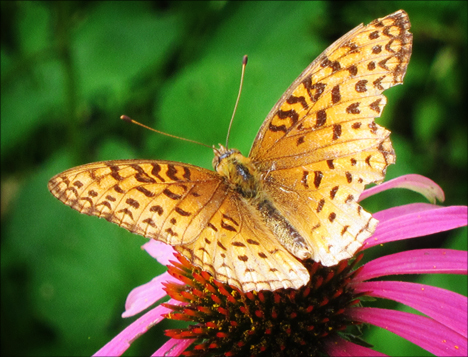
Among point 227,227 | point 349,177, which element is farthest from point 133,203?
point 349,177

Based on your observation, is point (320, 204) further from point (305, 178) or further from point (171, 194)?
point (171, 194)

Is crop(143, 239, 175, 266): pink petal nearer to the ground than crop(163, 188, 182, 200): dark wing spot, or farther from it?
nearer to the ground

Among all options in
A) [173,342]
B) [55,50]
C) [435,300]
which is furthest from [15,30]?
[435,300]

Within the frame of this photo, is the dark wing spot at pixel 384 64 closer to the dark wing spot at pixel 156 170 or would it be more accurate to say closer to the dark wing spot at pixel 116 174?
the dark wing spot at pixel 156 170

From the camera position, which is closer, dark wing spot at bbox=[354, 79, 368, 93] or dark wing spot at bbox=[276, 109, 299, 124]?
dark wing spot at bbox=[354, 79, 368, 93]

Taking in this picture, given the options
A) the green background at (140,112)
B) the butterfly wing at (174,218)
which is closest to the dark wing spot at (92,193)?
the butterfly wing at (174,218)

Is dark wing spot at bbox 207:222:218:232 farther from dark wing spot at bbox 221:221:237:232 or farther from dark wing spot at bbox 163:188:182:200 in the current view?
dark wing spot at bbox 163:188:182:200

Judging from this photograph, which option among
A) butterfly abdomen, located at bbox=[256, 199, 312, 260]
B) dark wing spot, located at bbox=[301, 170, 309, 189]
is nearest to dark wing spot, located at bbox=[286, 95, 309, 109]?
dark wing spot, located at bbox=[301, 170, 309, 189]
